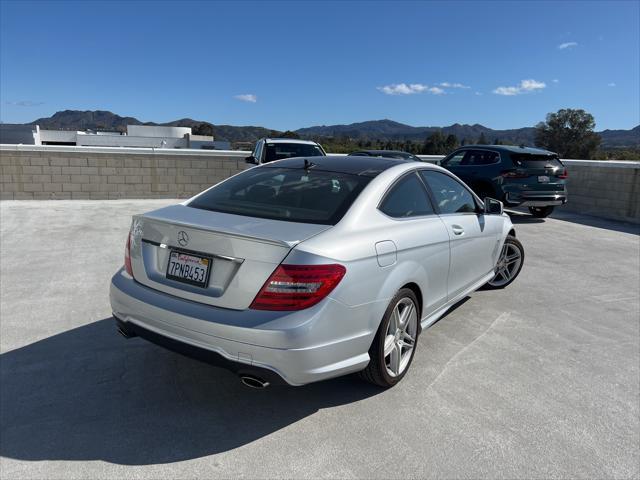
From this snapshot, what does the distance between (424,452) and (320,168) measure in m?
2.19

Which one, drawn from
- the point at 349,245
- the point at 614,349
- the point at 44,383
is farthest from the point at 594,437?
the point at 44,383

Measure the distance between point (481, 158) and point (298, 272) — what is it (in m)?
10.3

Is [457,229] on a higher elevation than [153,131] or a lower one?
lower

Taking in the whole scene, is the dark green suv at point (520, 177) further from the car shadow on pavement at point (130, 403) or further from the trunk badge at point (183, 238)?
the trunk badge at point (183, 238)

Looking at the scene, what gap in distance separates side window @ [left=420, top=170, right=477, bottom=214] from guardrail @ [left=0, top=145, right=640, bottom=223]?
973 centimetres

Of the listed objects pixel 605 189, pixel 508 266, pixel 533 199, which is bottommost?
pixel 508 266

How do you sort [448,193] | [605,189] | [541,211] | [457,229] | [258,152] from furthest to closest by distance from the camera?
[605,189] → [541,211] → [258,152] → [448,193] → [457,229]

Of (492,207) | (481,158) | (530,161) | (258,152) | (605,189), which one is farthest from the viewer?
(605,189)

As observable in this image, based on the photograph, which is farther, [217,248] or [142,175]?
[142,175]

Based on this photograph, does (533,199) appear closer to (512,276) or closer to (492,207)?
(512,276)

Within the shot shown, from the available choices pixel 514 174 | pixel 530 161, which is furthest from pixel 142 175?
pixel 530 161

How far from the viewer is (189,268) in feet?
9.45

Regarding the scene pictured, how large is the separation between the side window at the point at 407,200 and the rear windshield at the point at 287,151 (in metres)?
7.03

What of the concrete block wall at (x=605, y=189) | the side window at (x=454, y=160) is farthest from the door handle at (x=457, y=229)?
the concrete block wall at (x=605, y=189)
